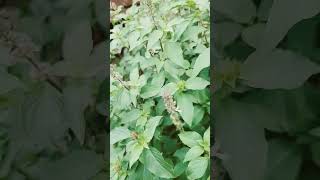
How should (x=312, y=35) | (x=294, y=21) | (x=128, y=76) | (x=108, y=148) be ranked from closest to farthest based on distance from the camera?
(x=294, y=21)
(x=312, y=35)
(x=108, y=148)
(x=128, y=76)

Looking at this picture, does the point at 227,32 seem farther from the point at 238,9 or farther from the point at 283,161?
the point at 283,161

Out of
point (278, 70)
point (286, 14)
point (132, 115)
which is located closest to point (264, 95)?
point (278, 70)

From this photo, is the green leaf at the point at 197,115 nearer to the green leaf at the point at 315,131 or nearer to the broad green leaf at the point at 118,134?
the broad green leaf at the point at 118,134

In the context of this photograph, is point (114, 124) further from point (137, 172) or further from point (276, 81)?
point (276, 81)

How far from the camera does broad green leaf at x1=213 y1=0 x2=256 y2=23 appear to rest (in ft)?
2.97

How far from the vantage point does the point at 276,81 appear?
87 cm

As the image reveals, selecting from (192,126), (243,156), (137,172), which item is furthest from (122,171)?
(243,156)

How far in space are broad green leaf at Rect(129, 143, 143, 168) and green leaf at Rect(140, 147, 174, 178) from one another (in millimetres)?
16

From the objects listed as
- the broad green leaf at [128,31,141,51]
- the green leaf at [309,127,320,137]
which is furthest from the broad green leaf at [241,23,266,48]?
the broad green leaf at [128,31,141,51]

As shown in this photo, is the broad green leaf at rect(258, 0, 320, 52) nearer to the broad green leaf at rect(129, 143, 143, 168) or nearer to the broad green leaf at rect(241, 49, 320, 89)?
the broad green leaf at rect(241, 49, 320, 89)

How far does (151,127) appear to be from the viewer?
119 cm

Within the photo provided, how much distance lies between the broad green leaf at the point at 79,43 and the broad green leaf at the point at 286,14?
412mm

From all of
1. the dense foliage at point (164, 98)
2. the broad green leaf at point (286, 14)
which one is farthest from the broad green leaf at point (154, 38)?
the broad green leaf at point (286, 14)

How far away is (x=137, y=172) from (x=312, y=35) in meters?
0.55
